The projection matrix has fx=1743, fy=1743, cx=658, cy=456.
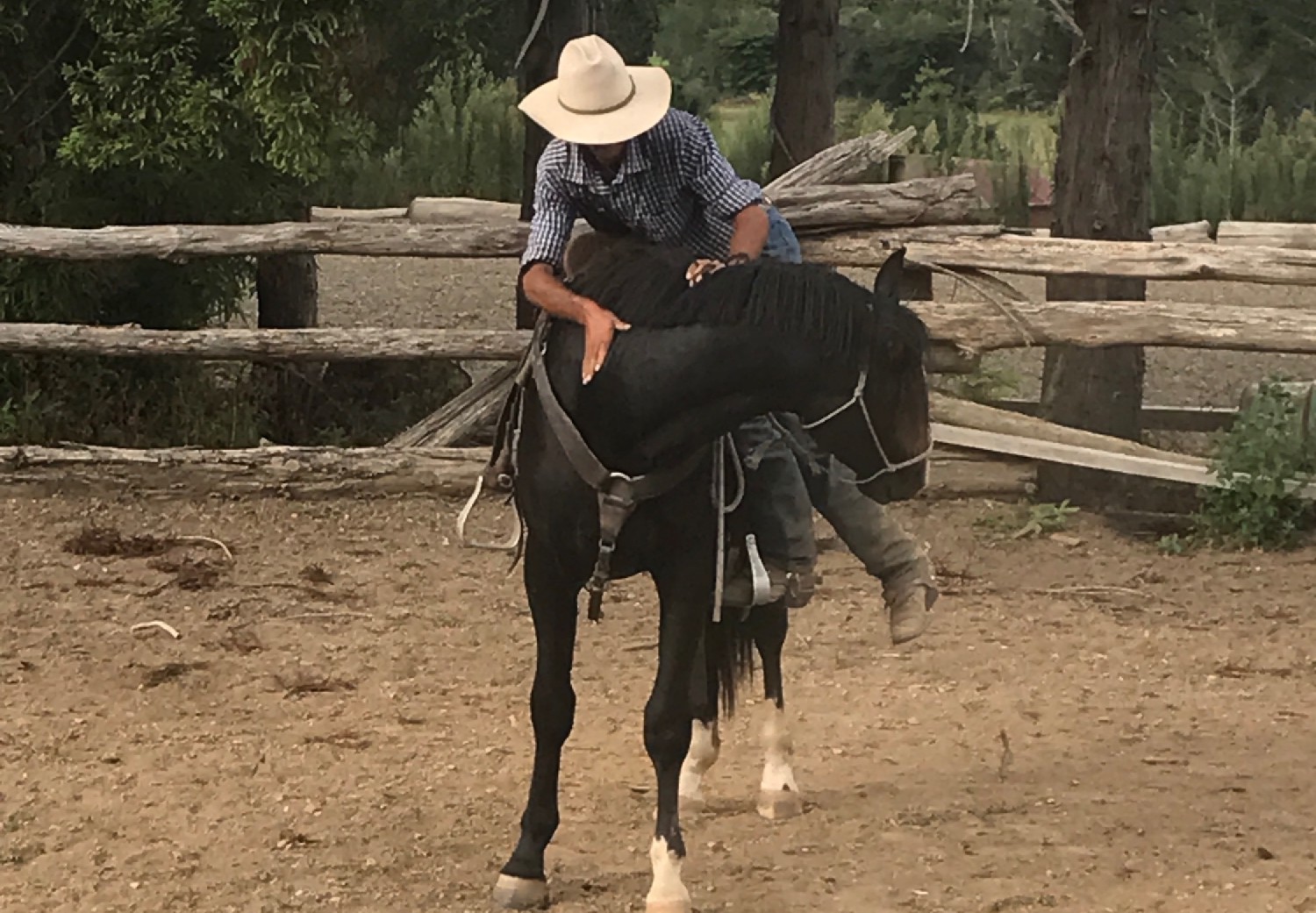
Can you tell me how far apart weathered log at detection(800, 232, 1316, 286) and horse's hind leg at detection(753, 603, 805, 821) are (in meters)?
3.19

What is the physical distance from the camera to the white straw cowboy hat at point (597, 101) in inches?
155

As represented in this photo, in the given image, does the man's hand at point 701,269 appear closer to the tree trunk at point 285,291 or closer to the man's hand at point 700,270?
the man's hand at point 700,270

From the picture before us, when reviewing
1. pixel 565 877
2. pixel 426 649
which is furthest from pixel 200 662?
pixel 565 877

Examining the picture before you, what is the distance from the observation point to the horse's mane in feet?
12.3

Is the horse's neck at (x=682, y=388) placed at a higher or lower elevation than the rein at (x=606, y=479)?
higher

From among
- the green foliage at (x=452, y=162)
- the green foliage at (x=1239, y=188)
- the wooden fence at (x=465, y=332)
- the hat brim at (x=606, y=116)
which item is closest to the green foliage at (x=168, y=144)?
the wooden fence at (x=465, y=332)

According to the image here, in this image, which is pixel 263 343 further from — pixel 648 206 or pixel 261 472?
pixel 648 206

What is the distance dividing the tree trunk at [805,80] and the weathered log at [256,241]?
4.01m

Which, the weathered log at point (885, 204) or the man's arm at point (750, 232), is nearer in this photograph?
the man's arm at point (750, 232)

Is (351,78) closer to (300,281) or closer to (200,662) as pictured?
(300,281)

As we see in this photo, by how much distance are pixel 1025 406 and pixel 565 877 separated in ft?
18.3

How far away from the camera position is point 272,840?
4.51 meters

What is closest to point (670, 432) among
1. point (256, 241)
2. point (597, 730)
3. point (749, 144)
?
point (597, 730)

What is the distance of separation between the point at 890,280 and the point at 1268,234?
15.1 metres
